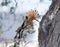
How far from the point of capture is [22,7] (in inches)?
91.6

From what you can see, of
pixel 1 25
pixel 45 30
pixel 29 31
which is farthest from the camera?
pixel 1 25

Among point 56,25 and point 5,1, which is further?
point 5,1

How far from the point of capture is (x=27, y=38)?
2.17m

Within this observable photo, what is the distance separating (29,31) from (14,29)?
20cm

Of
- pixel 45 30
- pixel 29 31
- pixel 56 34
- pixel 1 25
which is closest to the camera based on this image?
pixel 56 34

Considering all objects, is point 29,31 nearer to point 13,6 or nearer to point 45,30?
point 13,6

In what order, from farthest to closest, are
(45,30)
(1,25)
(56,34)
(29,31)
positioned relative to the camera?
(1,25)
(29,31)
(45,30)
(56,34)

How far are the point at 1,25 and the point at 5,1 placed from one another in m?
0.28

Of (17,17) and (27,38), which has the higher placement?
(17,17)

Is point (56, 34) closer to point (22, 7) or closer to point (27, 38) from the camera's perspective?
point (27, 38)

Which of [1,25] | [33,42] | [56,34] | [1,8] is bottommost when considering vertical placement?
[33,42]

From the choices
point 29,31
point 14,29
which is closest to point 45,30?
point 29,31

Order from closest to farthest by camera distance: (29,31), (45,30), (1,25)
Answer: (45,30)
(29,31)
(1,25)

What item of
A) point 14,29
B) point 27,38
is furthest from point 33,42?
point 14,29
